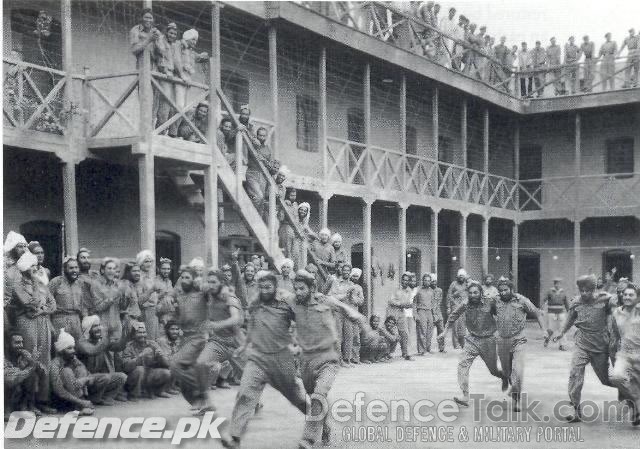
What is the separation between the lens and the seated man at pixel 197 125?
43.0 feet

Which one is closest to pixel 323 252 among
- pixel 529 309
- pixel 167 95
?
pixel 167 95

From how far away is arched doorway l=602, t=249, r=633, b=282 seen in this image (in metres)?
26.0

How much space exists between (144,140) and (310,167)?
7.94 metres

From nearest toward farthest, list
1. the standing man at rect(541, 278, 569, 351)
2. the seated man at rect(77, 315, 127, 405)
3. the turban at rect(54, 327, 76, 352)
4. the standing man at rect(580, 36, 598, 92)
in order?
the turban at rect(54, 327, 76, 352) → the seated man at rect(77, 315, 127, 405) → the standing man at rect(541, 278, 569, 351) → the standing man at rect(580, 36, 598, 92)

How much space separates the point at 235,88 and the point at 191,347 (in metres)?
9.20

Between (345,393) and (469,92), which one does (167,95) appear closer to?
(345,393)

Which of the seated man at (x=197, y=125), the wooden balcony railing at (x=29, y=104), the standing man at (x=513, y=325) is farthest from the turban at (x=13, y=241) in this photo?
the standing man at (x=513, y=325)

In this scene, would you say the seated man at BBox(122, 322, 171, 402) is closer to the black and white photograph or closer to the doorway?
the black and white photograph

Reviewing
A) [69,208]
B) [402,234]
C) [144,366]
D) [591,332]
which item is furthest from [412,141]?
[144,366]

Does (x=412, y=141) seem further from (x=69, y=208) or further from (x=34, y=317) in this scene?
(x=34, y=317)

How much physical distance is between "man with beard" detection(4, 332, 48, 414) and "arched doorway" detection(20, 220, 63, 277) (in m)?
5.28

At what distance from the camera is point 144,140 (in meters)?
12.1

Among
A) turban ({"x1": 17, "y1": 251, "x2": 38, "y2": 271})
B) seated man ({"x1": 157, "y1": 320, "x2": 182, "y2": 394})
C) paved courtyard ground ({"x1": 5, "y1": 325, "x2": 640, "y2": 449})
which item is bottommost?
paved courtyard ground ({"x1": 5, "y1": 325, "x2": 640, "y2": 449})

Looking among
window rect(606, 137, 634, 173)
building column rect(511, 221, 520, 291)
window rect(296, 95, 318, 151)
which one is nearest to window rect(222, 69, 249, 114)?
window rect(296, 95, 318, 151)
